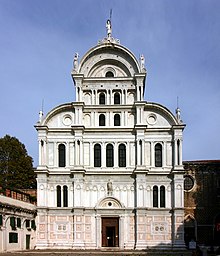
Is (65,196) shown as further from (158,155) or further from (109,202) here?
(158,155)

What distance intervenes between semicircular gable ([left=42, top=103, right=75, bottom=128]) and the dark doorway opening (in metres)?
10.3

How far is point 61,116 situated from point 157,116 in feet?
31.7

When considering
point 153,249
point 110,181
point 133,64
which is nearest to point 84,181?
point 110,181

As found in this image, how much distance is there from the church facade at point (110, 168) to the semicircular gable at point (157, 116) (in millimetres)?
100

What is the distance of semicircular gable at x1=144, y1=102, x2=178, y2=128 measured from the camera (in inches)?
1834

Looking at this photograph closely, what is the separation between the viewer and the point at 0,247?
39.8 metres

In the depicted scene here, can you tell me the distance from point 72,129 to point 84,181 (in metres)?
5.27

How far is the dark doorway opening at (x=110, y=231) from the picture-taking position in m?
45.2

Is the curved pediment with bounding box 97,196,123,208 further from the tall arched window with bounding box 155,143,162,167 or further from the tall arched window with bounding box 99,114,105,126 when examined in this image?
the tall arched window with bounding box 99,114,105,126

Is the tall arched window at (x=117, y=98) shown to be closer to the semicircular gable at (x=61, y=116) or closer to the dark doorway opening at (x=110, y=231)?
the semicircular gable at (x=61, y=116)

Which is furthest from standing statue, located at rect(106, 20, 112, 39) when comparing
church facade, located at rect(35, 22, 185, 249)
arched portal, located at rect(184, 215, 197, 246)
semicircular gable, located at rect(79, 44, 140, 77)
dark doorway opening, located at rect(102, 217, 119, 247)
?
arched portal, located at rect(184, 215, 197, 246)

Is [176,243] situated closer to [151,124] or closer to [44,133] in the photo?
[151,124]

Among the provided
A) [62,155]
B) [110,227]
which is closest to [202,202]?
[110,227]

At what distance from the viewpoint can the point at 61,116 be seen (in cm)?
4728
